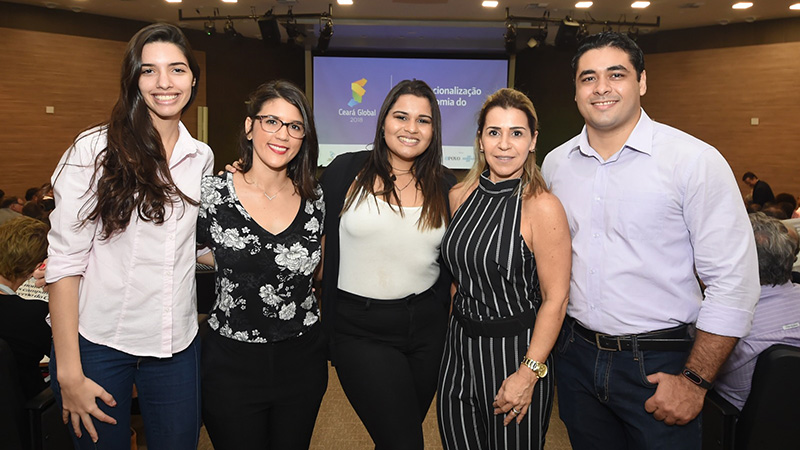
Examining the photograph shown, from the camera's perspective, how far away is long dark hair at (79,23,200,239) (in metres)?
1.67

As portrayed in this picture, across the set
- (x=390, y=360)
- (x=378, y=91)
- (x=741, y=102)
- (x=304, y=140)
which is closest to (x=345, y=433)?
(x=390, y=360)

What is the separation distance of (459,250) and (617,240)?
0.55m

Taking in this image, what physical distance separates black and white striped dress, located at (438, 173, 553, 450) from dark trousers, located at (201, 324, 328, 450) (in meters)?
0.55

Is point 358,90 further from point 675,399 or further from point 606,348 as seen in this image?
point 675,399

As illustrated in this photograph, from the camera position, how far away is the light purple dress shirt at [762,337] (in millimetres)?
2287

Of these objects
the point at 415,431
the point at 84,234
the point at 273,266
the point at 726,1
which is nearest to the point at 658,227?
the point at 415,431

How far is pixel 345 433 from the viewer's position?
3473 millimetres

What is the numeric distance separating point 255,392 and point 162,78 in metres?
1.09

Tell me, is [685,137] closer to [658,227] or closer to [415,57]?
[658,227]

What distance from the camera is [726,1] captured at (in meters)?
9.22

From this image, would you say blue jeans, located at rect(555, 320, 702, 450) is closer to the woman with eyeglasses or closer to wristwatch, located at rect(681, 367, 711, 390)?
wristwatch, located at rect(681, 367, 711, 390)

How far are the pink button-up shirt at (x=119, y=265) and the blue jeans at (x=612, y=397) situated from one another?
140 cm

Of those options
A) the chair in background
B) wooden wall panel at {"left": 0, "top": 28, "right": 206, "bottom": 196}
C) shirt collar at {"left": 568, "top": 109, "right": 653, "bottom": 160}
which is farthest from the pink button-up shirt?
wooden wall panel at {"left": 0, "top": 28, "right": 206, "bottom": 196}

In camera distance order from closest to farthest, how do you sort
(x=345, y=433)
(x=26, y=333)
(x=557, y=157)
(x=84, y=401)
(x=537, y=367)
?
(x=84, y=401) → (x=537, y=367) → (x=557, y=157) → (x=26, y=333) → (x=345, y=433)
